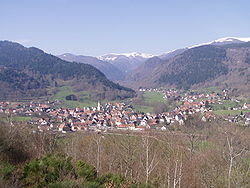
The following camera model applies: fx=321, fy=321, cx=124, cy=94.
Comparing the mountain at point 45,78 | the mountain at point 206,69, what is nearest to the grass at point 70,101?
the mountain at point 45,78

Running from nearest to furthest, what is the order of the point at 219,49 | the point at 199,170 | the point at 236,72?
1. the point at 199,170
2. the point at 236,72
3. the point at 219,49

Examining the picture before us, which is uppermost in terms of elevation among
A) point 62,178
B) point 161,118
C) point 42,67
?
point 42,67

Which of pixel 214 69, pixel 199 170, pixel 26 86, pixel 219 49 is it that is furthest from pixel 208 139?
pixel 219 49

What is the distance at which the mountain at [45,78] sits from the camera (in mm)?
75688

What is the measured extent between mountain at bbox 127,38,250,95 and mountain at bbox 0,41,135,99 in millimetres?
28773

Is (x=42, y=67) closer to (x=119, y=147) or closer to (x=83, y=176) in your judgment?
(x=119, y=147)

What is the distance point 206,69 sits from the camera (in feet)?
393

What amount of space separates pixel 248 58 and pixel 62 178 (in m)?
116

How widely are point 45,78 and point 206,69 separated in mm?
60494

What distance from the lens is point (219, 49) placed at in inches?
5492

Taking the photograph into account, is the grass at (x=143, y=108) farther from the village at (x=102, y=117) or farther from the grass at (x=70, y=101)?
the grass at (x=70, y=101)

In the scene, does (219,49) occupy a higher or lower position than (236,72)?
higher

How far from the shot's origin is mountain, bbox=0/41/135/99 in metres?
75.7

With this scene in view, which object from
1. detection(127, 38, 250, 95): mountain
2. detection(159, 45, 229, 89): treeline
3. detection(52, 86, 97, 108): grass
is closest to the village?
detection(52, 86, 97, 108): grass
